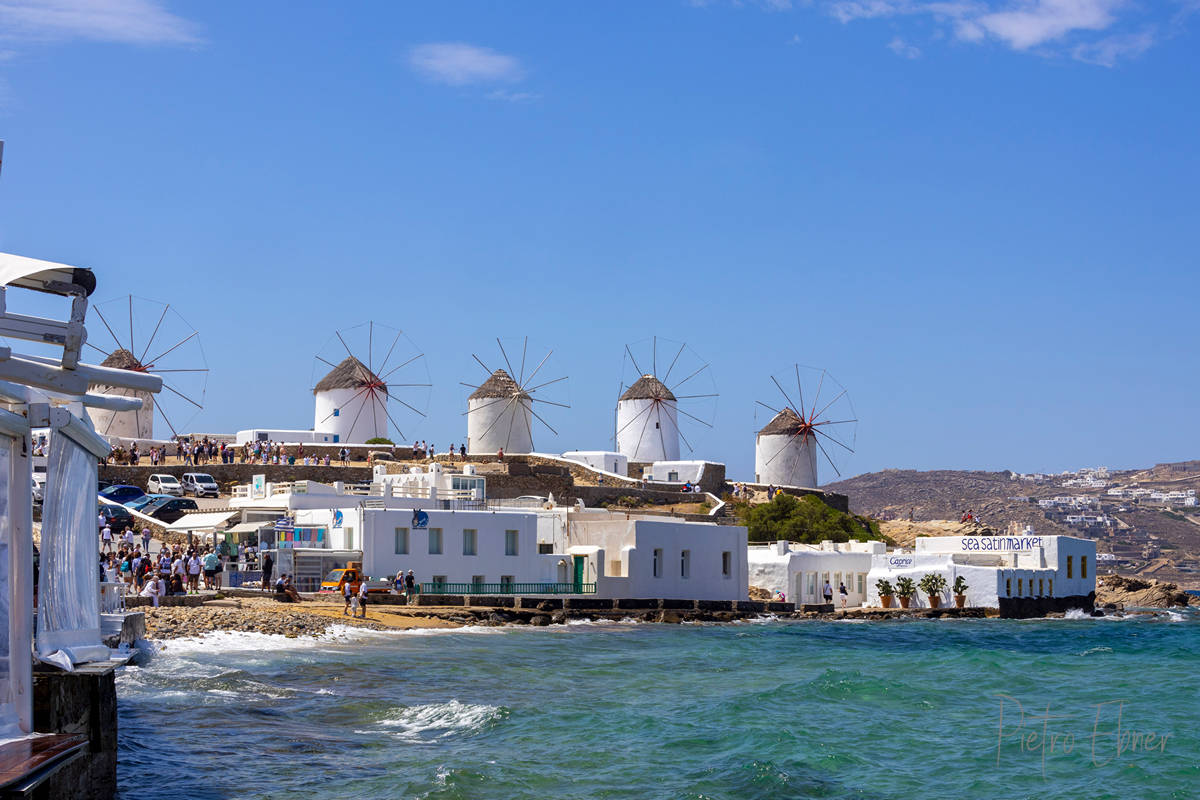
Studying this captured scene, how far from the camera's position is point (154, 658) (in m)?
19.5

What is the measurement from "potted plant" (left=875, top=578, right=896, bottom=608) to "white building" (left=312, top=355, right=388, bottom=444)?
3178 cm

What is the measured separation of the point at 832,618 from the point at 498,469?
705 inches

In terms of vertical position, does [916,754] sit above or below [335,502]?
below

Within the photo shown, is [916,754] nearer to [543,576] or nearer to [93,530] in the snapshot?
[93,530]

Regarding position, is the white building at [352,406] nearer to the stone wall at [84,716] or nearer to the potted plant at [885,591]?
the potted plant at [885,591]

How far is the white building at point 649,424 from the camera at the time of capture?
74.1 m


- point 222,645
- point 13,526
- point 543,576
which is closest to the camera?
point 13,526

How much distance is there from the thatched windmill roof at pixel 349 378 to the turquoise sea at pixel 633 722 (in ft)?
137

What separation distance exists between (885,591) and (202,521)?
21794mm

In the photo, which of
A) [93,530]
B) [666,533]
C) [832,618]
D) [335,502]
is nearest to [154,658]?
[93,530]

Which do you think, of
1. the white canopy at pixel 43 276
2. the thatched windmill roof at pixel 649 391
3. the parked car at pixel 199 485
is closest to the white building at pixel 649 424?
the thatched windmill roof at pixel 649 391

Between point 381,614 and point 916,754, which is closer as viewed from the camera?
point 916,754

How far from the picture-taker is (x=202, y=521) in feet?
114

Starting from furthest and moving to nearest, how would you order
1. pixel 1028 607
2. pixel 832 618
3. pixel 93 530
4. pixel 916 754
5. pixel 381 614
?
1. pixel 1028 607
2. pixel 832 618
3. pixel 381 614
4. pixel 916 754
5. pixel 93 530
